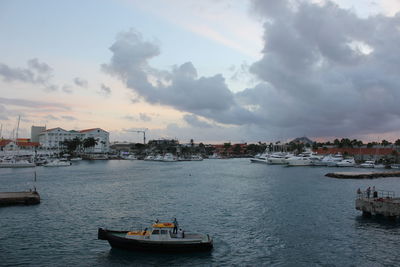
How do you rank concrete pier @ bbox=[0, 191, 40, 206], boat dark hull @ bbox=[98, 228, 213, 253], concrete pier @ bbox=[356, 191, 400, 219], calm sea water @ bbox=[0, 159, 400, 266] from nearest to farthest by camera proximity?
calm sea water @ bbox=[0, 159, 400, 266] < boat dark hull @ bbox=[98, 228, 213, 253] < concrete pier @ bbox=[356, 191, 400, 219] < concrete pier @ bbox=[0, 191, 40, 206]

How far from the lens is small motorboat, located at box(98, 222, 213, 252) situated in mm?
34219

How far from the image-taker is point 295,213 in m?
53.3

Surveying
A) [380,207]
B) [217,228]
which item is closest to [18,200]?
[217,228]

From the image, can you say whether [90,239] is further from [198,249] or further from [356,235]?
[356,235]

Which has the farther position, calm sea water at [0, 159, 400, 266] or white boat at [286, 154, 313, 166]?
white boat at [286, 154, 313, 166]

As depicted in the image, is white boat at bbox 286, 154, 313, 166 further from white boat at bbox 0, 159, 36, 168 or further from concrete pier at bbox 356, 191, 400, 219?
concrete pier at bbox 356, 191, 400, 219

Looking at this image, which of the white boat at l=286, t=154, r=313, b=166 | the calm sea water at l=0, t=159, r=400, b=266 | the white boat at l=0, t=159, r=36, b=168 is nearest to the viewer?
the calm sea water at l=0, t=159, r=400, b=266

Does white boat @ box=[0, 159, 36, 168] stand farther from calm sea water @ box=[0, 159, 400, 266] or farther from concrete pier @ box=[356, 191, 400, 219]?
concrete pier @ box=[356, 191, 400, 219]

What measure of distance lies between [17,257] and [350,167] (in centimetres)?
16830

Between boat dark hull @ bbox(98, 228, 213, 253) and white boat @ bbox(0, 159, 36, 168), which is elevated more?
white boat @ bbox(0, 159, 36, 168)

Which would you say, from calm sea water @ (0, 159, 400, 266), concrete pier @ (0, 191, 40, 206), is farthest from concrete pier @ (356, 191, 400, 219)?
concrete pier @ (0, 191, 40, 206)

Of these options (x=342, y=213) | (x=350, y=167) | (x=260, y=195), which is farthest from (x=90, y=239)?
(x=350, y=167)

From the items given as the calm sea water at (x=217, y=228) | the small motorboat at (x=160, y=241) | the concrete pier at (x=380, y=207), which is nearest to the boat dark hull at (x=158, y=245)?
the small motorboat at (x=160, y=241)

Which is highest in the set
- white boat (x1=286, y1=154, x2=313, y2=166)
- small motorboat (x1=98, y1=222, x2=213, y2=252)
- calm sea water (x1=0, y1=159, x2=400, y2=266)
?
white boat (x1=286, y1=154, x2=313, y2=166)
